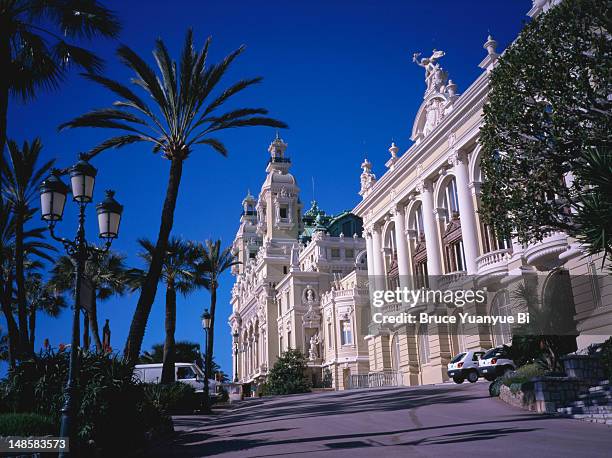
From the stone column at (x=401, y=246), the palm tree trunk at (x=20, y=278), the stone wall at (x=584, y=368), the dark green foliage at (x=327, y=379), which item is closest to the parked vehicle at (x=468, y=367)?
the stone wall at (x=584, y=368)

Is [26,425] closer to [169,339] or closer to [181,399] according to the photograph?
[181,399]

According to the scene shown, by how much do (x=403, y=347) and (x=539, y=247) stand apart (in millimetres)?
17229

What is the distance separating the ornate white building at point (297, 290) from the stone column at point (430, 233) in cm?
1790

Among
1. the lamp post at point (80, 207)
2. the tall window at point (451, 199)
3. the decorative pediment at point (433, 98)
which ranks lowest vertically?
the lamp post at point (80, 207)

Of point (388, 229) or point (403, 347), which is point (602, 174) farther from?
point (388, 229)

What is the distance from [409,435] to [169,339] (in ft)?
70.7

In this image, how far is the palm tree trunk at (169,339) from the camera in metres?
28.8

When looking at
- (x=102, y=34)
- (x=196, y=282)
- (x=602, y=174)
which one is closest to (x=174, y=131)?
(x=102, y=34)

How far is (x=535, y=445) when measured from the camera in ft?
33.2

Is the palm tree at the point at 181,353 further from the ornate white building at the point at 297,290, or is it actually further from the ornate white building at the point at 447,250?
the ornate white building at the point at 447,250

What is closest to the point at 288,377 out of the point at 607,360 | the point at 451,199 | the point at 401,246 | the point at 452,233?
the point at 401,246

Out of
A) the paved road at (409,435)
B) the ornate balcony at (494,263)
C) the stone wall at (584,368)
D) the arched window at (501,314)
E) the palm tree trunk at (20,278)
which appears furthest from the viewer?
the arched window at (501,314)

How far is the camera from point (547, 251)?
2362 centimetres

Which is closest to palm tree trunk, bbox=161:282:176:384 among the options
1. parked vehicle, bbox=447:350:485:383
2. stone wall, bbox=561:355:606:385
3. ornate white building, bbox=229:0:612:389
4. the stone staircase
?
parked vehicle, bbox=447:350:485:383
